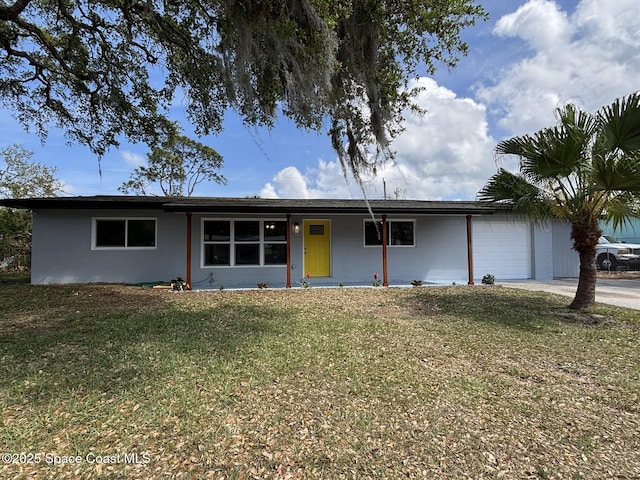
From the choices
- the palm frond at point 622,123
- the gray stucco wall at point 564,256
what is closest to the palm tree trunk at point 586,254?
the palm frond at point 622,123

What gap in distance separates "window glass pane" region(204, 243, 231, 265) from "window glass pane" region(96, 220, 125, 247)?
7.79ft

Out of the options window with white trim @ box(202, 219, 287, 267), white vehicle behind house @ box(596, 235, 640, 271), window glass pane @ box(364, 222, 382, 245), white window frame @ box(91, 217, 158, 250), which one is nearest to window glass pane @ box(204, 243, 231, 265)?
window with white trim @ box(202, 219, 287, 267)

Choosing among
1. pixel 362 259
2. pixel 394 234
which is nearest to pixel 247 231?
pixel 362 259

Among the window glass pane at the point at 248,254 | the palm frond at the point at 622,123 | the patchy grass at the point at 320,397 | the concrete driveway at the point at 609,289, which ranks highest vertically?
the palm frond at the point at 622,123

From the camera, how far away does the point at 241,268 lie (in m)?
10.5

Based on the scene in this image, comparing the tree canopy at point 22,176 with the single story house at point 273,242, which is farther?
the tree canopy at point 22,176

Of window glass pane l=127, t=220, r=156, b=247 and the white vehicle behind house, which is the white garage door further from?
window glass pane l=127, t=220, r=156, b=247

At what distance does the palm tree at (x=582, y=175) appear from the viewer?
544cm

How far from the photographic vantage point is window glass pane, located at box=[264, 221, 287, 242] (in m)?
10.6

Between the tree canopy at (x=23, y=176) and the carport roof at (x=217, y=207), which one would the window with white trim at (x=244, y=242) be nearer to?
the carport roof at (x=217, y=207)

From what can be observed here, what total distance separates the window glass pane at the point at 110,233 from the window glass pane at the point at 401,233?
26.9ft

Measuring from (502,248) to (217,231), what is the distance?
9525 mm

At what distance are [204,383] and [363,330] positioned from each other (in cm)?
268

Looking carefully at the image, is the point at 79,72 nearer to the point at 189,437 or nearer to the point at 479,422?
the point at 189,437
